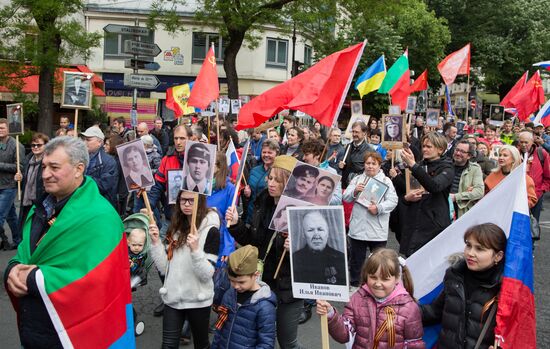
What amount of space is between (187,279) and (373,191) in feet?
9.65

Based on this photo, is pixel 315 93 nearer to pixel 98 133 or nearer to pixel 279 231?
pixel 279 231

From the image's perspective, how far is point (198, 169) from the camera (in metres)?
4.38

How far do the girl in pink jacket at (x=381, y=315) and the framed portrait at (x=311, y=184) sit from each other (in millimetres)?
911

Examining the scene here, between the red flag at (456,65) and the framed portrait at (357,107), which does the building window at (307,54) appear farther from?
the red flag at (456,65)

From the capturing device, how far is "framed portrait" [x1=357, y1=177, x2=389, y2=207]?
667 centimetres

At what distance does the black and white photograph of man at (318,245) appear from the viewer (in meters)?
3.32

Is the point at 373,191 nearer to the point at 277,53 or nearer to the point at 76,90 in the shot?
the point at 76,90

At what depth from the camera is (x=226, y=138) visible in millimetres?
9680

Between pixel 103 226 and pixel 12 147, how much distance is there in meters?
6.14

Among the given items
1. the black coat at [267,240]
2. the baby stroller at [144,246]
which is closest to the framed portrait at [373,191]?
the black coat at [267,240]

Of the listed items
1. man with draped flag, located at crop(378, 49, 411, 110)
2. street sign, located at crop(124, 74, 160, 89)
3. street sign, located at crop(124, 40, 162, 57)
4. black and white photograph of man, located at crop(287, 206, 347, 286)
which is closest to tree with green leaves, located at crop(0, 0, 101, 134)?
street sign, located at crop(124, 40, 162, 57)

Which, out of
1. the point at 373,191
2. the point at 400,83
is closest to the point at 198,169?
the point at 373,191

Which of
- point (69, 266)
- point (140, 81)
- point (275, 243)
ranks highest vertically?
point (140, 81)

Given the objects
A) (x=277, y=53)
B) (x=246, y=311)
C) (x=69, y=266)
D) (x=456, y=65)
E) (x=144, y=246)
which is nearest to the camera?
(x=69, y=266)
